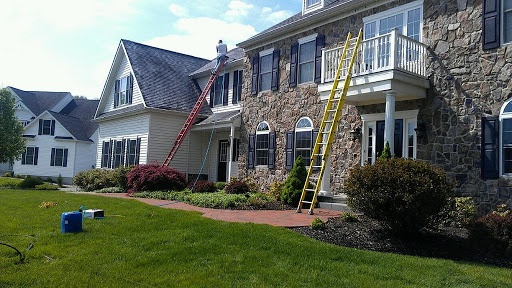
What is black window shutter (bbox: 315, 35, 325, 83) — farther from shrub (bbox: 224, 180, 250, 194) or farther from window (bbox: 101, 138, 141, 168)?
window (bbox: 101, 138, 141, 168)

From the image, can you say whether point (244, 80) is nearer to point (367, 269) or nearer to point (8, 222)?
point (8, 222)

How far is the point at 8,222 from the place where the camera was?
8.34m

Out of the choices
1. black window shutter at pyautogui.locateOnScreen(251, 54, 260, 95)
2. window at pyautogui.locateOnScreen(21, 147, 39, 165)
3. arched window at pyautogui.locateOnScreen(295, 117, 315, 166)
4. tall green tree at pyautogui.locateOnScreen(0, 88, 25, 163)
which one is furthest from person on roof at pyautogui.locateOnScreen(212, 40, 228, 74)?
window at pyautogui.locateOnScreen(21, 147, 39, 165)

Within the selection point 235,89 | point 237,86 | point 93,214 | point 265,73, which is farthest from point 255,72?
point 93,214

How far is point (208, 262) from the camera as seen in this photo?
579 cm

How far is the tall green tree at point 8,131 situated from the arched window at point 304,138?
18.7m

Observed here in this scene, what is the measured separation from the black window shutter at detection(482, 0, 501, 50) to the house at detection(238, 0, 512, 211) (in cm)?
2

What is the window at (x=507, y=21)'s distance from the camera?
9.72m

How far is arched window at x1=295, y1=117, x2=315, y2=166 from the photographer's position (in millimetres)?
14570

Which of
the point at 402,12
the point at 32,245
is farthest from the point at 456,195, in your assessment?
the point at 32,245

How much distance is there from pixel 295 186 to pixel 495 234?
6.27m

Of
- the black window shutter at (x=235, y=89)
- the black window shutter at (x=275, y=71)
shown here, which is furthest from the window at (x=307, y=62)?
the black window shutter at (x=235, y=89)

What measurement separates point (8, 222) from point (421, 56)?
10.7 m

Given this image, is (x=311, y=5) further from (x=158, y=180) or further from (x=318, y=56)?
(x=158, y=180)
